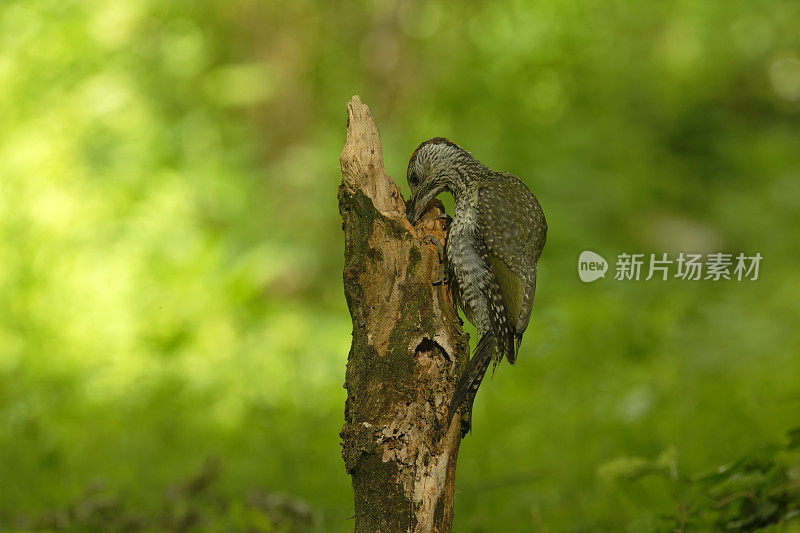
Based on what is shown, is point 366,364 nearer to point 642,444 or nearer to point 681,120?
point 642,444

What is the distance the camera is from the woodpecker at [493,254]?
229cm

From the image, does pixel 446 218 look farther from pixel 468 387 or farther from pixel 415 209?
pixel 468 387

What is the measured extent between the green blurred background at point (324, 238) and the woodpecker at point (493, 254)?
2.42ft

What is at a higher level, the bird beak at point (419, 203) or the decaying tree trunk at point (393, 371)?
the bird beak at point (419, 203)

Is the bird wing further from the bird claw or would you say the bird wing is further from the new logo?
the new logo

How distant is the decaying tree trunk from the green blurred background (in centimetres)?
72

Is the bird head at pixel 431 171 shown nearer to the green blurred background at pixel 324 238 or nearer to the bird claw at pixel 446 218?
the bird claw at pixel 446 218

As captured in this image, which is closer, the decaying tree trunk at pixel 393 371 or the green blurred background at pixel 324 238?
the decaying tree trunk at pixel 393 371

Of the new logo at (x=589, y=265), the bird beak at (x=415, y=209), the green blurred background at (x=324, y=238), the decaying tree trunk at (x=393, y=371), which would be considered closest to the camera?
the decaying tree trunk at (x=393, y=371)

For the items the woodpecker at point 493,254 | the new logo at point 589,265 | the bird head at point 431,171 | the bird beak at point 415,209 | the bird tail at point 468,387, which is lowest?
the bird tail at point 468,387

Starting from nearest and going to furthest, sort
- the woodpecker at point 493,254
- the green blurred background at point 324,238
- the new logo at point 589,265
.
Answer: the woodpecker at point 493,254, the new logo at point 589,265, the green blurred background at point 324,238

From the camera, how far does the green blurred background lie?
12.7ft

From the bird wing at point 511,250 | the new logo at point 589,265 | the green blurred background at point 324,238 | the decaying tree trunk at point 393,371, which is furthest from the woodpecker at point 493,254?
the new logo at point 589,265

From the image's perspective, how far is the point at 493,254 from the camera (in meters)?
2.34
